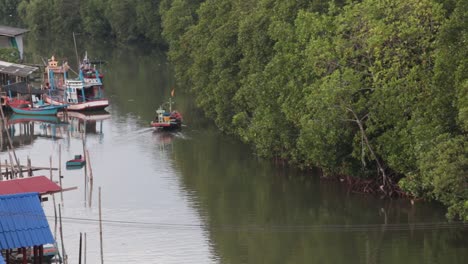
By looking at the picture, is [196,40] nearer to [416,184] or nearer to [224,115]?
[224,115]

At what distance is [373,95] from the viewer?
37250 mm

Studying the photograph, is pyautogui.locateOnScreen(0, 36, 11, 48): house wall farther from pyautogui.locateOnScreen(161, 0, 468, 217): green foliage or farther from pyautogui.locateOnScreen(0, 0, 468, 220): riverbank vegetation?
pyautogui.locateOnScreen(161, 0, 468, 217): green foliage

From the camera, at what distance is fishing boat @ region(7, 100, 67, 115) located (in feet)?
192

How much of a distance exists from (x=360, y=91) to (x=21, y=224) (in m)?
17.9

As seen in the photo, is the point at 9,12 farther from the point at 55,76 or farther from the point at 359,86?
the point at 359,86

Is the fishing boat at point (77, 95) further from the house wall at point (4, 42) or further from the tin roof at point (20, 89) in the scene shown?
the house wall at point (4, 42)

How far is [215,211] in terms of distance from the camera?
37562 millimetres

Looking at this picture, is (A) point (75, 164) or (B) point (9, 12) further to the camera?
(B) point (9, 12)

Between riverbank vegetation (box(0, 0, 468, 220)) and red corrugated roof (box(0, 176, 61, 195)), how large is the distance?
40.4 feet

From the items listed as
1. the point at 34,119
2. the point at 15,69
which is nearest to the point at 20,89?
the point at 15,69

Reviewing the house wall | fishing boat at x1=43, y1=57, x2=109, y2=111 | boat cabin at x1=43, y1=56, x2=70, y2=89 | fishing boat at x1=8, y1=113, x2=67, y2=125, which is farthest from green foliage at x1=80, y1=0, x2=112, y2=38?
fishing boat at x1=8, y1=113, x2=67, y2=125

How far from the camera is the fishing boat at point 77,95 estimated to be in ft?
199

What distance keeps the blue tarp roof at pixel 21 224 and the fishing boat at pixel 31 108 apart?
35001 mm

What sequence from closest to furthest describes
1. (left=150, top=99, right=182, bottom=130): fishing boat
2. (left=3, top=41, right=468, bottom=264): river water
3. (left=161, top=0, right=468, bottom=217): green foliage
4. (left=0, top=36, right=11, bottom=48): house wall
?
1. (left=3, top=41, right=468, bottom=264): river water
2. (left=161, top=0, right=468, bottom=217): green foliage
3. (left=150, top=99, right=182, bottom=130): fishing boat
4. (left=0, top=36, right=11, bottom=48): house wall
